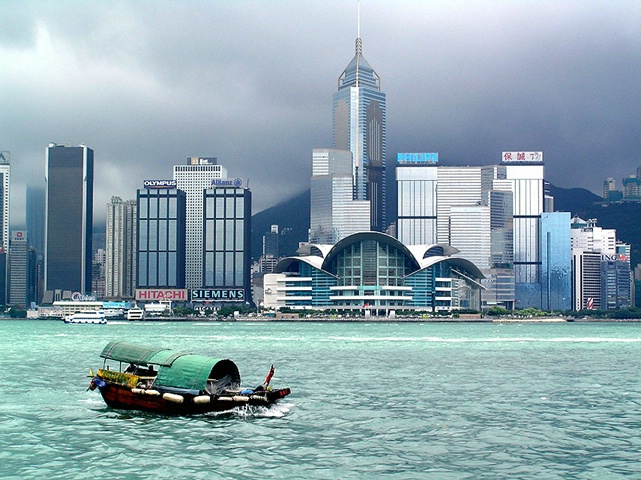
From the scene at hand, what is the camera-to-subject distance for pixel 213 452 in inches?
1232

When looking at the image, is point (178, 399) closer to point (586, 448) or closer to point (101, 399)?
point (101, 399)

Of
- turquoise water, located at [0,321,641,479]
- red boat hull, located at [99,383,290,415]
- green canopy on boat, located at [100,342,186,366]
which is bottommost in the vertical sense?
turquoise water, located at [0,321,641,479]

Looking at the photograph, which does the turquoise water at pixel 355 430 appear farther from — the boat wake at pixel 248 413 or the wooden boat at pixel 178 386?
the wooden boat at pixel 178 386

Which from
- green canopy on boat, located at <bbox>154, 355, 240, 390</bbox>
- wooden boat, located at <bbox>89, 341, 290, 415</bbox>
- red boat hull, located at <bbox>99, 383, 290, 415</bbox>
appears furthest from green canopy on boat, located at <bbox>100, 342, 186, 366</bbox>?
red boat hull, located at <bbox>99, 383, 290, 415</bbox>

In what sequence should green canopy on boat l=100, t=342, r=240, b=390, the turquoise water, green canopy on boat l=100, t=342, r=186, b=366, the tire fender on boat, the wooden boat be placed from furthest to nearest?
green canopy on boat l=100, t=342, r=186, b=366
green canopy on boat l=100, t=342, r=240, b=390
the wooden boat
the tire fender on boat
the turquoise water

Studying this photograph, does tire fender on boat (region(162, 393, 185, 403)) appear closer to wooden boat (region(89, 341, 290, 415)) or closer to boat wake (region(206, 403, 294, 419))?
wooden boat (region(89, 341, 290, 415))

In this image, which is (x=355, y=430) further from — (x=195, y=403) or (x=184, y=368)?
(x=184, y=368)

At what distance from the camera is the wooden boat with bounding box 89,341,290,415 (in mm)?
38250

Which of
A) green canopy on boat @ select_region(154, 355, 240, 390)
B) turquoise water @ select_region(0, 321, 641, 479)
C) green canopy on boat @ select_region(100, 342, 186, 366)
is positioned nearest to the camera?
turquoise water @ select_region(0, 321, 641, 479)

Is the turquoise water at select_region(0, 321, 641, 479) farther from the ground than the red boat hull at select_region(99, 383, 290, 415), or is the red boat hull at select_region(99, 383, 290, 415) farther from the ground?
the red boat hull at select_region(99, 383, 290, 415)

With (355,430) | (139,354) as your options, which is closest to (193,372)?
(139,354)

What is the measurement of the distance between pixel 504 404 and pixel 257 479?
18.5 metres

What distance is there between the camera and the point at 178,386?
3928 centimetres

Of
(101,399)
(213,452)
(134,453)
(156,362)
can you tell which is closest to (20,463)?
(134,453)
